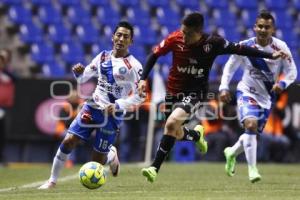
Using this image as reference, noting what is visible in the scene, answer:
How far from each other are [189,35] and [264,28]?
181cm

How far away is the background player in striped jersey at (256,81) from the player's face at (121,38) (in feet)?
5.37

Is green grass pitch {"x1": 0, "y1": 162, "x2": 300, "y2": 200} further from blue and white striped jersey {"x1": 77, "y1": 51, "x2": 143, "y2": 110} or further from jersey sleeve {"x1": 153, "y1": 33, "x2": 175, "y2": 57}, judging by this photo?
jersey sleeve {"x1": 153, "y1": 33, "x2": 175, "y2": 57}

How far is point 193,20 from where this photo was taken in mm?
10250

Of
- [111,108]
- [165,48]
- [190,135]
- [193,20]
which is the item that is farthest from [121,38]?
[190,135]

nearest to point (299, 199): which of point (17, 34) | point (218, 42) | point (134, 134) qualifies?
point (218, 42)

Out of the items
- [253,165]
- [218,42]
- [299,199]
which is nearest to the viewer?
[299,199]

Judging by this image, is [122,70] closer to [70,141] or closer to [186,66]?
[186,66]

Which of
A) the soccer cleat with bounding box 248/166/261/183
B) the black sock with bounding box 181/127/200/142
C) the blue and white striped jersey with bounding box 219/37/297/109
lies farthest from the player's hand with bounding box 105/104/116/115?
the blue and white striped jersey with bounding box 219/37/297/109

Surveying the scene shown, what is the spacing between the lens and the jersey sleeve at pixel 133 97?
10.7 meters

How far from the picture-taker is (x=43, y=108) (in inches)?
818

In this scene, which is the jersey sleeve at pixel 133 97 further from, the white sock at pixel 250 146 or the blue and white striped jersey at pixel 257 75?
the white sock at pixel 250 146

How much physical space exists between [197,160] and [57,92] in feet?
13.2

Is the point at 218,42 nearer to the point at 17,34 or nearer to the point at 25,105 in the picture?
the point at 25,105

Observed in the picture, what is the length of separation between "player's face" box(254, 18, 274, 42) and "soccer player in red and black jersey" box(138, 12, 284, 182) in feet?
4.16
